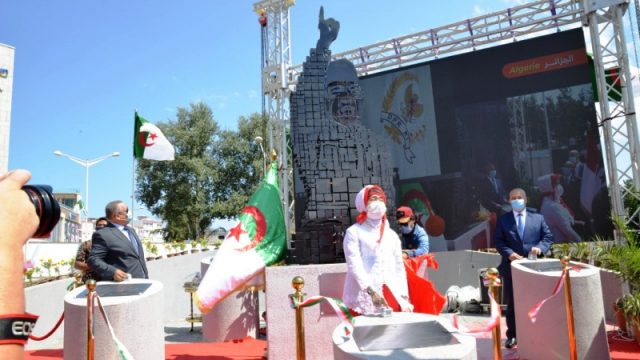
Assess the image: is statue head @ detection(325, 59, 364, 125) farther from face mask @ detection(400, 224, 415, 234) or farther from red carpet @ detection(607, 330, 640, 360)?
red carpet @ detection(607, 330, 640, 360)

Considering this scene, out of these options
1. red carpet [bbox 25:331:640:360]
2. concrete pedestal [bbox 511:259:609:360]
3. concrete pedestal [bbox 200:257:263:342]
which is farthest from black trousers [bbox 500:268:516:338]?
concrete pedestal [bbox 200:257:263:342]

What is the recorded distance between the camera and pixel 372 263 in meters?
3.66

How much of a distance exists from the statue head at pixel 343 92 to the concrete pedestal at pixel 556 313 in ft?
8.51

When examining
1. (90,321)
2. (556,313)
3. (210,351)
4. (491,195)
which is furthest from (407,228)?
(491,195)

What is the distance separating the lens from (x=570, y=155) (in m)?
11.9

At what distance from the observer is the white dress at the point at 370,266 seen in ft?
11.6

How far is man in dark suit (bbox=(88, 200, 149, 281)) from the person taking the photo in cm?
407

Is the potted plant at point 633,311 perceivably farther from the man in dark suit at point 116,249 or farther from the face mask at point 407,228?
the man in dark suit at point 116,249

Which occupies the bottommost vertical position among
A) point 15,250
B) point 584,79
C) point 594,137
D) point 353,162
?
point 15,250

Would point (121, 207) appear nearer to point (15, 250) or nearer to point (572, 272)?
point (15, 250)

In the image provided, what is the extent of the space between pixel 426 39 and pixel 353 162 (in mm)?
8230

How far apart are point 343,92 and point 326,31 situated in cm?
92

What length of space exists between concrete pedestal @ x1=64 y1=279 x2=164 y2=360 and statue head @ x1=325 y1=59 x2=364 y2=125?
3.04 metres

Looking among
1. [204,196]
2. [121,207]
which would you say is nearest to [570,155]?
[121,207]
